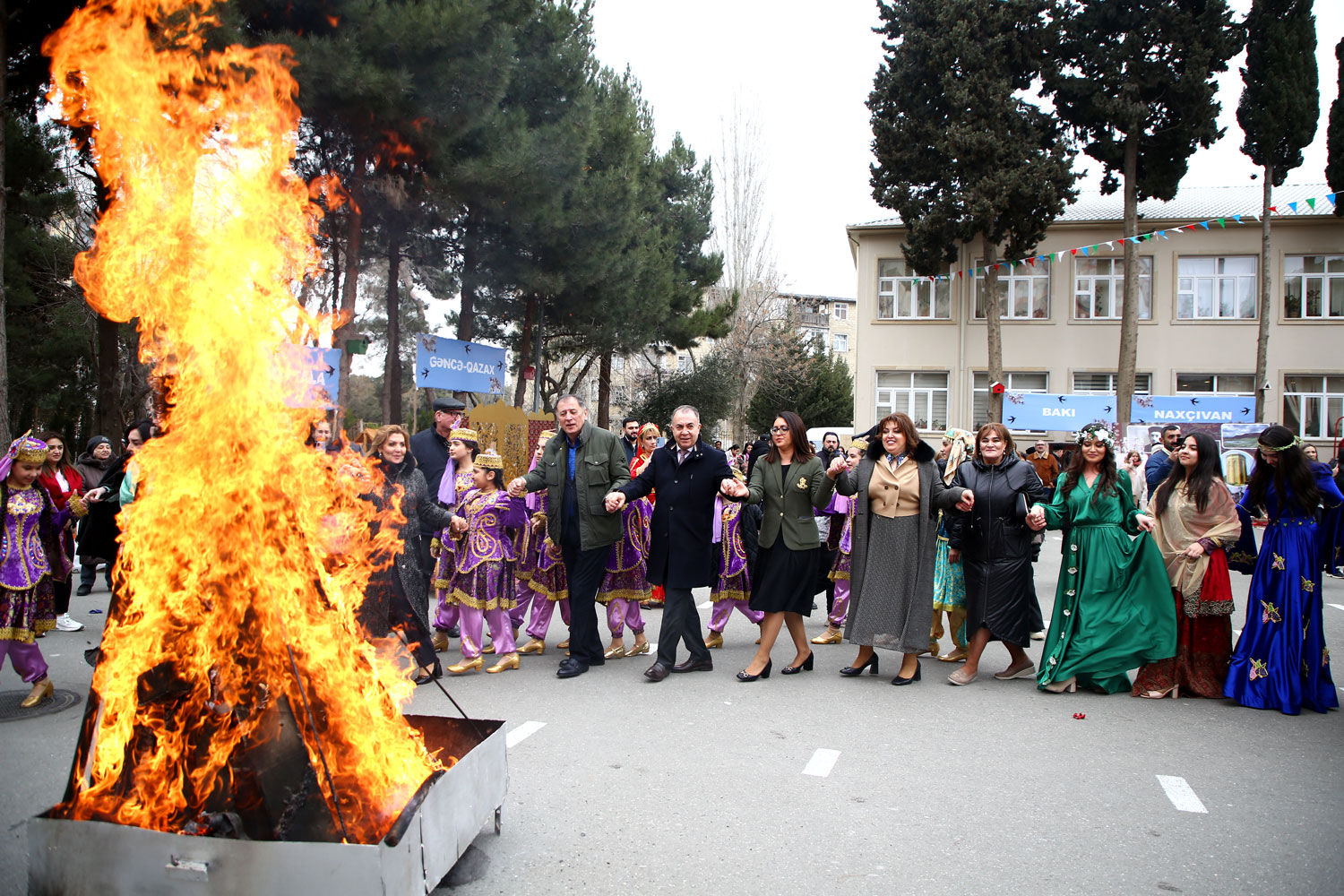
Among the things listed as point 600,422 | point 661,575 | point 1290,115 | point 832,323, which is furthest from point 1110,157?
point 832,323

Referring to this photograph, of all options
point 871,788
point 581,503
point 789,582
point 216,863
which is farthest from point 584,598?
point 216,863

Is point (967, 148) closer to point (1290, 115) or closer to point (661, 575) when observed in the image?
point (1290, 115)

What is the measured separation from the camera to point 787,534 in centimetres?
681

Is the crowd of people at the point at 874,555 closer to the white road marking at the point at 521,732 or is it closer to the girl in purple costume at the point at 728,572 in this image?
the girl in purple costume at the point at 728,572

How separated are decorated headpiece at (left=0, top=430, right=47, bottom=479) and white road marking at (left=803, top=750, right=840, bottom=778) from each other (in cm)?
515

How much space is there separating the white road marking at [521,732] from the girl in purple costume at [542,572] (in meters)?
1.89

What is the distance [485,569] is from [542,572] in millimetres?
639

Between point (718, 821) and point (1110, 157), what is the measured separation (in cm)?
2861

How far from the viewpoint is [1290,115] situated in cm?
2552

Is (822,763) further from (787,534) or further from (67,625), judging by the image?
(67,625)

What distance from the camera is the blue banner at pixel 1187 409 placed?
24.3 meters

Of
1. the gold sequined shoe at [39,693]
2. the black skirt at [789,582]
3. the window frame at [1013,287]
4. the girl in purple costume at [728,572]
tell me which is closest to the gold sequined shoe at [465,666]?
the girl in purple costume at [728,572]

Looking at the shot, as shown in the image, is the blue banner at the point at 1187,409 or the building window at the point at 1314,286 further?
the building window at the point at 1314,286

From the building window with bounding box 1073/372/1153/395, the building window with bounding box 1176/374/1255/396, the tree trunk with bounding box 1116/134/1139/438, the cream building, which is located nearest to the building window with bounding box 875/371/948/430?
the cream building
